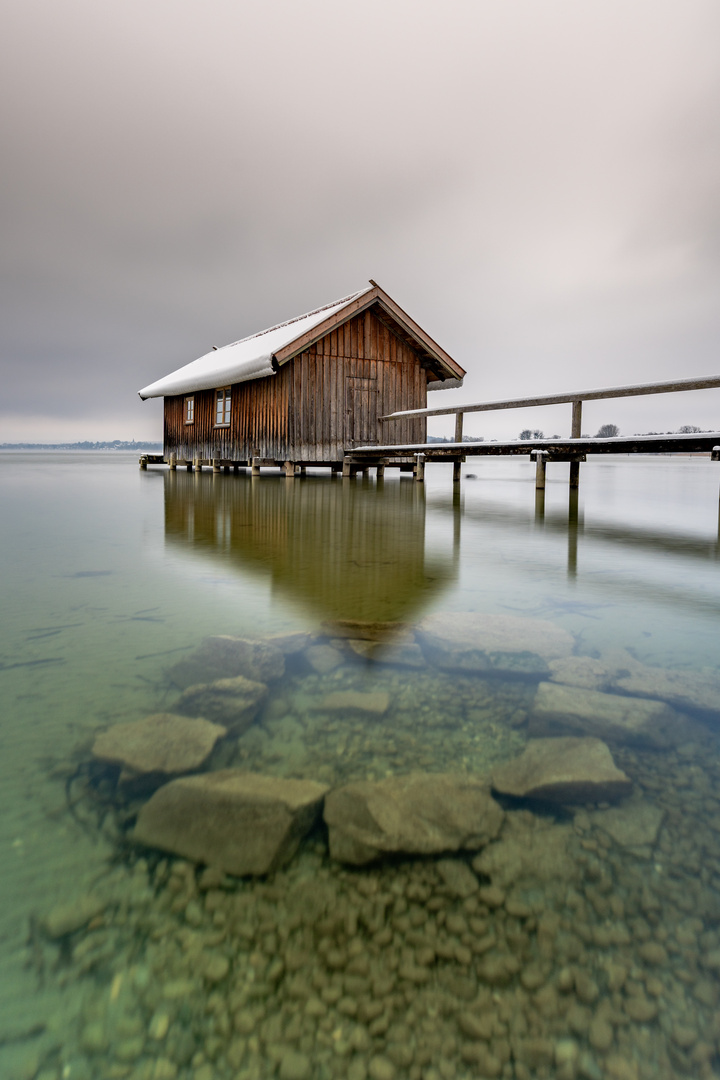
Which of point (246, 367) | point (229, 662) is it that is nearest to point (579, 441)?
point (229, 662)

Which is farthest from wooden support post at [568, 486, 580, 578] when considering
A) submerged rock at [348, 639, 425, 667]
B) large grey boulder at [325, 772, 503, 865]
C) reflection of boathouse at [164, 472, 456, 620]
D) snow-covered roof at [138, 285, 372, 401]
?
snow-covered roof at [138, 285, 372, 401]

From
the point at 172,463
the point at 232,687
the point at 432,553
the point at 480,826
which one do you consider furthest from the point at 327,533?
the point at 172,463

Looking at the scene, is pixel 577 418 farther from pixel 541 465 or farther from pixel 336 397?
pixel 336 397

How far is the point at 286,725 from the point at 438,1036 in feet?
3.24

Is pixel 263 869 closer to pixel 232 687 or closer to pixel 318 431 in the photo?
pixel 232 687

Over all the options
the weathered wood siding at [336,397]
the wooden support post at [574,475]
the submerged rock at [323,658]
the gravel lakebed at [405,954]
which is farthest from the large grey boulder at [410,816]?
the weathered wood siding at [336,397]

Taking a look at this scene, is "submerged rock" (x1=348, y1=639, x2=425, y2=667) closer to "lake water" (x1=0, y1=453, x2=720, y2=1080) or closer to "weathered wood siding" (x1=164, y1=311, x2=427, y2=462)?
Answer: "lake water" (x1=0, y1=453, x2=720, y2=1080)

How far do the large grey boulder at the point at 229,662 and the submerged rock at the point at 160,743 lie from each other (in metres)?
0.32

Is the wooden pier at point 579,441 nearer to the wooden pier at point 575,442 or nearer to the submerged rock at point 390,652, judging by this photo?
the wooden pier at point 575,442

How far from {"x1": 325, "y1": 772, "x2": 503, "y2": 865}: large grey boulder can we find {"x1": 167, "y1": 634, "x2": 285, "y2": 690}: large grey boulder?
80 centimetres

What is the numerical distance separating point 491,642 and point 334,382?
559 inches

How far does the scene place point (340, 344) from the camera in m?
15.8

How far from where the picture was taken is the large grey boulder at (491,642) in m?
2.28

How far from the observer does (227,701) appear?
1.91 meters
